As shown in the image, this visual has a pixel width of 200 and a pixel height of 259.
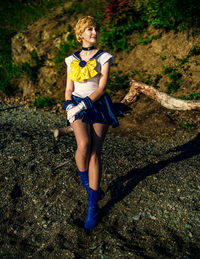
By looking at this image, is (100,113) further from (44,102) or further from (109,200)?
(44,102)

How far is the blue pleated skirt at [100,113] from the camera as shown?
279cm

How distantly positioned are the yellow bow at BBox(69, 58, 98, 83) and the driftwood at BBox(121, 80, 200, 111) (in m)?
1.65

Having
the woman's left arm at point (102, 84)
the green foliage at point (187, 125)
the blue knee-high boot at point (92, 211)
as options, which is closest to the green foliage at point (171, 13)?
the green foliage at point (187, 125)

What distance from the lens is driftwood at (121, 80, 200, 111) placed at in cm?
401

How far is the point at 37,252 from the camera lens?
2.85 metres

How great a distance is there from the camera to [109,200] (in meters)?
3.54

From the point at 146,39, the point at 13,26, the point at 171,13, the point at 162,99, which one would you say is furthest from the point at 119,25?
the point at 13,26

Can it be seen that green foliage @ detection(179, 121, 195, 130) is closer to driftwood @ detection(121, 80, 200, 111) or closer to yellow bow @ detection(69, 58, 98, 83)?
driftwood @ detection(121, 80, 200, 111)

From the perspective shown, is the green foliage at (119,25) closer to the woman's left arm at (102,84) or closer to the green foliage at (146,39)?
the green foliage at (146,39)

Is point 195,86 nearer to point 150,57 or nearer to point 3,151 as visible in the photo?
point 150,57

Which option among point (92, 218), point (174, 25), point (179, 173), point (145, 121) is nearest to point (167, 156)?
point (179, 173)

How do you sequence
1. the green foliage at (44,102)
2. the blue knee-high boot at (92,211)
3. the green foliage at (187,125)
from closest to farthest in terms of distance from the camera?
the blue knee-high boot at (92,211)
the green foliage at (187,125)
the green foliage at (44,102)

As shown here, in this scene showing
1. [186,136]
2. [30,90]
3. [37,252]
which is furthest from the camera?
[30,90]

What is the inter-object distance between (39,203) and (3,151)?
1741 millimetres
